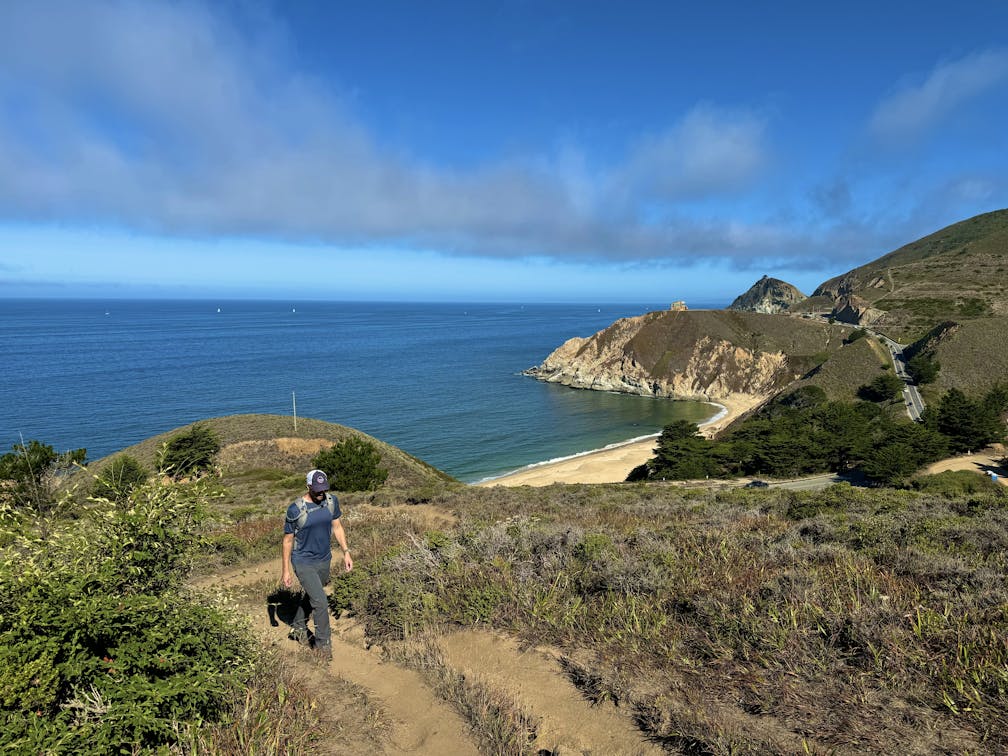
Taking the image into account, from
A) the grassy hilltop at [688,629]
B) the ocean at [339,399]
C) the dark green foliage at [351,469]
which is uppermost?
the grassy hilltop at [688,629]

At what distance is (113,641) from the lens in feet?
13.9

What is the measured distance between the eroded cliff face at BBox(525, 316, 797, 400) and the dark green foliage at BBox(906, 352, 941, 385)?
22.6 metres

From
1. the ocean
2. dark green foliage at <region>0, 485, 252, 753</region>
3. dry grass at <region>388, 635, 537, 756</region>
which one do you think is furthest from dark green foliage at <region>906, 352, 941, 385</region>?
dark green foliage at <region>0, 485, 252, 753</region>

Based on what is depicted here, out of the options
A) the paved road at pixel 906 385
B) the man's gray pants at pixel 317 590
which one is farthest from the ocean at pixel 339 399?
the man's gray pants at pixel 317 590

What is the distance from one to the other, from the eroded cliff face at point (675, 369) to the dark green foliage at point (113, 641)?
9452cm

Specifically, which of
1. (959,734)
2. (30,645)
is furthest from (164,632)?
(959,734)

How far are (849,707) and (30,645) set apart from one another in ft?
20.9

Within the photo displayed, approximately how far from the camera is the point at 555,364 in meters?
107

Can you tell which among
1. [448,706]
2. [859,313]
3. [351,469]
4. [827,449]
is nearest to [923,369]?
[827,449]

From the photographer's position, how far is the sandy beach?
46.0 m

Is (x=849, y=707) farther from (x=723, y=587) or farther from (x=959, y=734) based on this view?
(x=723, y=587)

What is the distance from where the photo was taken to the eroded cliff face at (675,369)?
93.3 meters

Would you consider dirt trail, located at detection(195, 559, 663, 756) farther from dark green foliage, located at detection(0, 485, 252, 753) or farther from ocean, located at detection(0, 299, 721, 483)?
ocean, located at detection(0, 299, 721, 483)

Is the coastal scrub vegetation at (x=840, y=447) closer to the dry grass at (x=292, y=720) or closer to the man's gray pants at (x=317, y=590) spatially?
the man's gray pants at (x=317, y=590)
